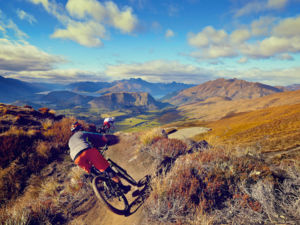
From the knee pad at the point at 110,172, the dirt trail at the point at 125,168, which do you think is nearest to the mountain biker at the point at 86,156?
the knee pad at the point at 110,172

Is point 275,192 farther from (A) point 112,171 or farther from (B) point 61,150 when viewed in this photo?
(B) point 61,150

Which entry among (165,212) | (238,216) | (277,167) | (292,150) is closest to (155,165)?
(165,212)

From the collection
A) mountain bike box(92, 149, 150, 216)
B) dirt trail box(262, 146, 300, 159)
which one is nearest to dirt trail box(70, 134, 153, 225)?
mountain bike box(92, 149, 150, 216)

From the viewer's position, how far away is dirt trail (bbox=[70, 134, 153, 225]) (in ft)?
15.4

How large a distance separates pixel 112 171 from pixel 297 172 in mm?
6152

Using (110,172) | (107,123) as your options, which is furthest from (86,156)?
(107,123)

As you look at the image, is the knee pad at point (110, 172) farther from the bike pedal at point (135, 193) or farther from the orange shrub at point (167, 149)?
the orange shrub at point (167, 149)

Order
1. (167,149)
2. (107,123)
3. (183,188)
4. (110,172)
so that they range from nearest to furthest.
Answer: (183,188)
(110,172)
(107,123)
(167,149)

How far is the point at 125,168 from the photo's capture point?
7.50m

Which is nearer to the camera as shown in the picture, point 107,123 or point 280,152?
point 280,152

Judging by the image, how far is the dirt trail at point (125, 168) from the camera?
15.4ft

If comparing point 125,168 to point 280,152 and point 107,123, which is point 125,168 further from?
point 280,152

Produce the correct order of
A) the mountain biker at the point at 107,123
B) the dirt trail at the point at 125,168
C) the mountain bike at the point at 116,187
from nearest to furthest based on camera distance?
the dirt trail at the point at 125,168 → the mountain bike at the point at 116,187 → the mountain biker at the point at 107,123

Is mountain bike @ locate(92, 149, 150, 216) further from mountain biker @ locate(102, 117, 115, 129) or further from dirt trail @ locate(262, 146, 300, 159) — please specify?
dirt trail @ locate(262, 146, 300, 159)
